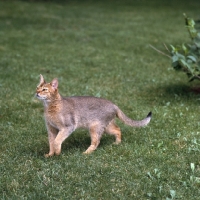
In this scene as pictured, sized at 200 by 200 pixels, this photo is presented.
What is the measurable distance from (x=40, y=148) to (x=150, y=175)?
71.2 inches

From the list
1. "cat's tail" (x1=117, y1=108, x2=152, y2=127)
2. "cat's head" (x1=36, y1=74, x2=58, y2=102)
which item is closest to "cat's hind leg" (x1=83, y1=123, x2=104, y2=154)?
"cat's tail" (x1=117, y1=108, x2=152, y2=127)

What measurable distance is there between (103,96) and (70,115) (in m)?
3.19

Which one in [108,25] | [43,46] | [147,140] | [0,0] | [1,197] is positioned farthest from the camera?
[0,0]

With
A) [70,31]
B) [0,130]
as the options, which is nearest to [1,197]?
[0,130]

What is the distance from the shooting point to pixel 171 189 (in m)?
5.63

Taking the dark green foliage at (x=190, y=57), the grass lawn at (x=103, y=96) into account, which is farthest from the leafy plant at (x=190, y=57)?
the grass lawn at (x=103, y=96)

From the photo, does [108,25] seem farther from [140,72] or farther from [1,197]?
[1,197]

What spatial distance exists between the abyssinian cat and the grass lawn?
233mm

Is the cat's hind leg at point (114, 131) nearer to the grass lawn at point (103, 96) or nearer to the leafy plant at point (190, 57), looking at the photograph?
the grass lawn at point (103, 96)

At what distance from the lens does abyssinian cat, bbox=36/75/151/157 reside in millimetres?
6718

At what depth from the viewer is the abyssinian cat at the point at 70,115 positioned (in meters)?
6.72

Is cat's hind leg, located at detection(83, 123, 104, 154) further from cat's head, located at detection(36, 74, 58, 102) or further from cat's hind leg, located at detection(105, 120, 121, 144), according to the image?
cat's head, located at detection(36, 74, 58, 102)

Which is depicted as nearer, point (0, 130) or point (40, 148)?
point (40, 148)

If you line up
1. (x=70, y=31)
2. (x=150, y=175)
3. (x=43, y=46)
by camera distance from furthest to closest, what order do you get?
(x=70, y=31) < (x=43, y=46) < (x=150, y=175)
